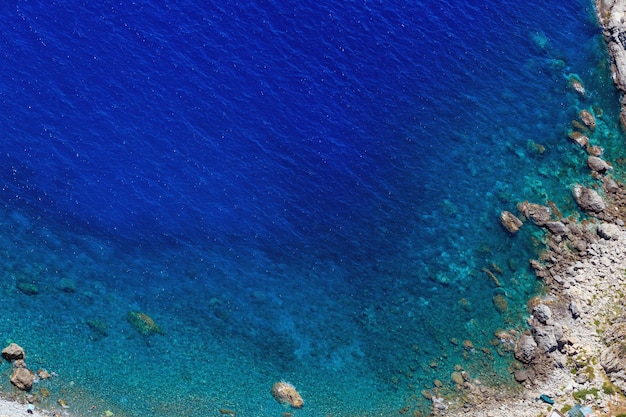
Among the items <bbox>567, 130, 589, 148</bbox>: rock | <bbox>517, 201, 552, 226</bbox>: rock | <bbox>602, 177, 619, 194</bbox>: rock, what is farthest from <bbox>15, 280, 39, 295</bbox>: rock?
<bbox>567, 130, 589, 148</bbox>: rock

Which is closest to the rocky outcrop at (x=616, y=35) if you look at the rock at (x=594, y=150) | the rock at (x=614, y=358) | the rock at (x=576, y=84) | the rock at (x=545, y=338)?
the rock at (x=576, y=84)

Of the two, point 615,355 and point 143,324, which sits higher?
point 615,355

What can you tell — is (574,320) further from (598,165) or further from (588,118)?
(588,118)

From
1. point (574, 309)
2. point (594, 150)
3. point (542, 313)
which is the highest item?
point (594, 150)

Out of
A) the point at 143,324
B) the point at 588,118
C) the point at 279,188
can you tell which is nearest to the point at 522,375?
the point at 279,188

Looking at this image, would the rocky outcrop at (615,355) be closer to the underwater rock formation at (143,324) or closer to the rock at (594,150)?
the rock at (594,150)

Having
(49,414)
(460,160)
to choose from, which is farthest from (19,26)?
(460,160)

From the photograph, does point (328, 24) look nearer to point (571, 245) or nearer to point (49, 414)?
point (571, 245)
